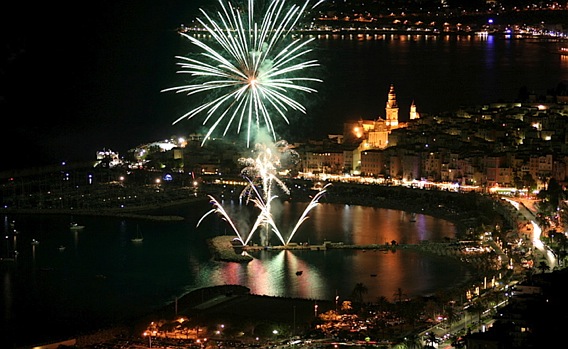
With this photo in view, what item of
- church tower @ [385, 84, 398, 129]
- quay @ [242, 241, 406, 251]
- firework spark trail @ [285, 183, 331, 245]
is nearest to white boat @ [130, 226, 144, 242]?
quay @ [242, 241, 406, 251]

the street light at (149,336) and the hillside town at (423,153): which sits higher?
the hillside town at (423,153)

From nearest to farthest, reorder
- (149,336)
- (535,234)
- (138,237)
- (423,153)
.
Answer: (149,336) → (535,234) → (138,237) → (423,153)

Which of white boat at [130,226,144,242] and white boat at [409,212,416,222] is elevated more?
Result: white boat at [409,212,416,222]

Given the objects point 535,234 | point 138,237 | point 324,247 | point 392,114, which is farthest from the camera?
point 392,114

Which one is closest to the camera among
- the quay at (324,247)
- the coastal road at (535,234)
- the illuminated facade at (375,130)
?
the coastal road at (535,234)

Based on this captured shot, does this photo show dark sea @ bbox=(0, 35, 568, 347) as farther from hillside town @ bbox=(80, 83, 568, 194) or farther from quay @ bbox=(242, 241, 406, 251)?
hillside town @ bbox=(80, 83, 568, 194)

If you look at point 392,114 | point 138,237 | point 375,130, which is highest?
point 392,114

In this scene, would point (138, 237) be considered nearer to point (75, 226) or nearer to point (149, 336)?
point (75, 226)

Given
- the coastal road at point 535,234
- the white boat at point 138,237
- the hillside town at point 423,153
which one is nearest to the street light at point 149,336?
the coastal road at point 535,234

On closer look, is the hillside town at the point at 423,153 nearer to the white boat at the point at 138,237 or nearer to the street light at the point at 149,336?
the white boat at the point at 138,237

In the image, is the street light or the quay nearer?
the street light

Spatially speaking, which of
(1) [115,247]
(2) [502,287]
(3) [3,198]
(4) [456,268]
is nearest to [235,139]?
(3) [3,198]

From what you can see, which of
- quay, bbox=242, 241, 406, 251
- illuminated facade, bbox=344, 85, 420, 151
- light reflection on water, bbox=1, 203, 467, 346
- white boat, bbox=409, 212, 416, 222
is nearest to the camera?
light reflection on water, bbox=1, 203, 467, 346

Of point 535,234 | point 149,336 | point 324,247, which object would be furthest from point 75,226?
point 149,336
